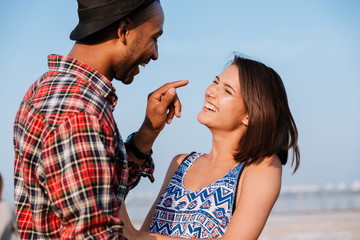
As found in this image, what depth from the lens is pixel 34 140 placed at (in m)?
1.87

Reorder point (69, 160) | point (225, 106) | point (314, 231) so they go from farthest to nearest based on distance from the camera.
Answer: point (314, 231) < point (225, 106) < point (69, 160)

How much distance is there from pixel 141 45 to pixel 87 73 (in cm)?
39

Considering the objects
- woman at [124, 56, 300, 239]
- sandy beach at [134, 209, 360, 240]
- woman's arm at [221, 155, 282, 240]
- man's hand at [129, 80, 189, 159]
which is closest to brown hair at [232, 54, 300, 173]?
woman at [124, 56, 300, 239]

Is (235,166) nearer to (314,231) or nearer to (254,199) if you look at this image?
(254,199)

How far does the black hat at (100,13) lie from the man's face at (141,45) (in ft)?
0.46

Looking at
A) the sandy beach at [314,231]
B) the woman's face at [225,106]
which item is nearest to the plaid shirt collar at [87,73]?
the woman's face at [225,106]

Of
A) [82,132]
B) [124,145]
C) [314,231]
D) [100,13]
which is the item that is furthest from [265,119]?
[314,231]

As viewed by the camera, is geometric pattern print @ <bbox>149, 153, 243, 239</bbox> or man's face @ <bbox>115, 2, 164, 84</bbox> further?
geometric pattern print @ <bbox>149, 153, 243, 239</bbox>

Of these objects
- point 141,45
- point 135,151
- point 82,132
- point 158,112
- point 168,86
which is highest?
point 141,45

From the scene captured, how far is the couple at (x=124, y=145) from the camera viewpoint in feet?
5.87

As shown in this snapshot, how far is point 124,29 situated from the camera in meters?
2.25

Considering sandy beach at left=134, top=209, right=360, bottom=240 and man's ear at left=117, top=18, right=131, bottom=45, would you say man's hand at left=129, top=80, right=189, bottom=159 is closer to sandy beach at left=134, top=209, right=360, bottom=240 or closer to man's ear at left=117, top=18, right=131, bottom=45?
man's ear at left=117, top=18, right=131, bottom=45

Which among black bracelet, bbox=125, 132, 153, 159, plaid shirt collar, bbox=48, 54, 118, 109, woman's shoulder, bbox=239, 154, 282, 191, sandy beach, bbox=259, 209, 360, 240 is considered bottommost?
sandy beach, bbox=259, 209, 360, 240

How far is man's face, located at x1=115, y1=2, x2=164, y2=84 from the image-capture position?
7.55 feet
